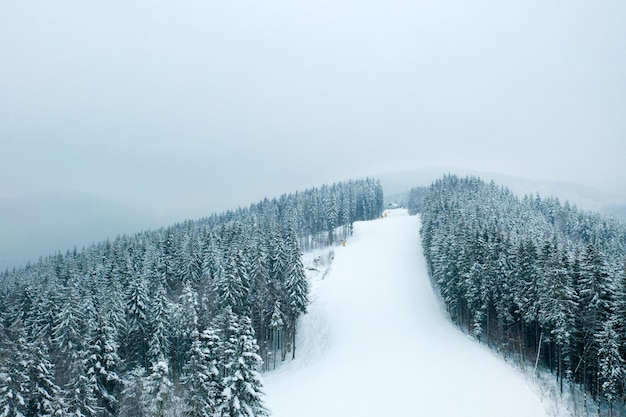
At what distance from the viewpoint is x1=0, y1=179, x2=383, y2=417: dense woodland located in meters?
18.5

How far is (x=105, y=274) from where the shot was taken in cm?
5728

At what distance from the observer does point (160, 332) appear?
39281 mm

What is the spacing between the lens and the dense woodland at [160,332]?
18469 millimetres

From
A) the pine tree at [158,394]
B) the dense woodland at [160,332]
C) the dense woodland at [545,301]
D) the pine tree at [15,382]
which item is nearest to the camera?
the pine tree at [158,394]

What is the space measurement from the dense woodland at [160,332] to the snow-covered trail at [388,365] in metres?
5.59

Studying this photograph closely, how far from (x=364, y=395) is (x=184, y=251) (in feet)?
118

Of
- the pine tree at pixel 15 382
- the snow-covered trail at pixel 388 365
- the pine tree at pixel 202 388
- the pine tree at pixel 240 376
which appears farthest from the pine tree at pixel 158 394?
the snow-covered trail at pixel 388 365

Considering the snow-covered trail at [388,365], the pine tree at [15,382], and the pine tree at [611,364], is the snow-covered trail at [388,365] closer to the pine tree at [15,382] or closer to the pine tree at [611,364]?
the pine tree at [611,364]

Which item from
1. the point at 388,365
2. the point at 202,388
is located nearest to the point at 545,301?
the point at 388,365

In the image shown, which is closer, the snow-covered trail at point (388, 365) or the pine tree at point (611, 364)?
the pine tree at point (611, 364)

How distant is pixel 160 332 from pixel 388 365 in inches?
1041

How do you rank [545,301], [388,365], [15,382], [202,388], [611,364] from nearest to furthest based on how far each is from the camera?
1. [202,388]
2. [15,382]
3. [611,364]
4. [545,301]
5. [388,365]

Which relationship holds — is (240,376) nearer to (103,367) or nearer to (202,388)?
(202,388)

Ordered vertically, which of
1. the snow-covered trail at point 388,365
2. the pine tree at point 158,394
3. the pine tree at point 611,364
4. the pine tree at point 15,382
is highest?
the pine tree at point 158,394
